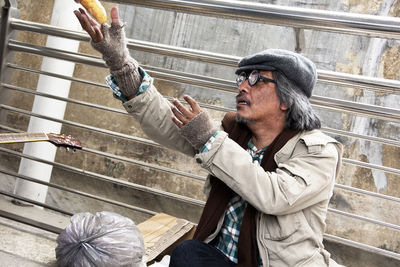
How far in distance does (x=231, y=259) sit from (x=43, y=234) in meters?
1.16

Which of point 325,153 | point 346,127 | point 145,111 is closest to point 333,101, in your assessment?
point 325,153

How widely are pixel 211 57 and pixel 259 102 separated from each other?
0.81m

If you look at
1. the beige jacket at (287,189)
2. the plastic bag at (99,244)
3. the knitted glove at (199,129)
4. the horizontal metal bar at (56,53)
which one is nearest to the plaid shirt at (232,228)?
the beige jacket at (287,189)

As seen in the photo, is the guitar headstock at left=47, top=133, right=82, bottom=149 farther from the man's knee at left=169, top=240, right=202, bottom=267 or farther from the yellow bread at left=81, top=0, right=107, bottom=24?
the man's knee at left=169, top=240, right=202, bottom=267

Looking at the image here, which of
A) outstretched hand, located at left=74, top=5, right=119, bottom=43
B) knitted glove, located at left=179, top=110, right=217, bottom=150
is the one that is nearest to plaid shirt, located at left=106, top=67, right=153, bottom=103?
outstretched hand, located at left=74, top=5, right=119, bottom=43

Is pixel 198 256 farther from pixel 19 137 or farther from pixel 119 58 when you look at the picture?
pixel 19 137

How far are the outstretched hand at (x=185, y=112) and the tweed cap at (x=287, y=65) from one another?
295 millimetres

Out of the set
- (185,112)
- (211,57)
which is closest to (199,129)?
(185,112)

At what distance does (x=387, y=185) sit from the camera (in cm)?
577

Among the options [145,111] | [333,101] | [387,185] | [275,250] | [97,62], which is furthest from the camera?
[387,185]

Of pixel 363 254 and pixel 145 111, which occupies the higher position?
pixel 145 111

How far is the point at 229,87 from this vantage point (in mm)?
2348

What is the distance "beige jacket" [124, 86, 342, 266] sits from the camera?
4.77 feet

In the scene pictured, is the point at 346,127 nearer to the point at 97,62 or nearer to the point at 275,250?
the point at 97,62
